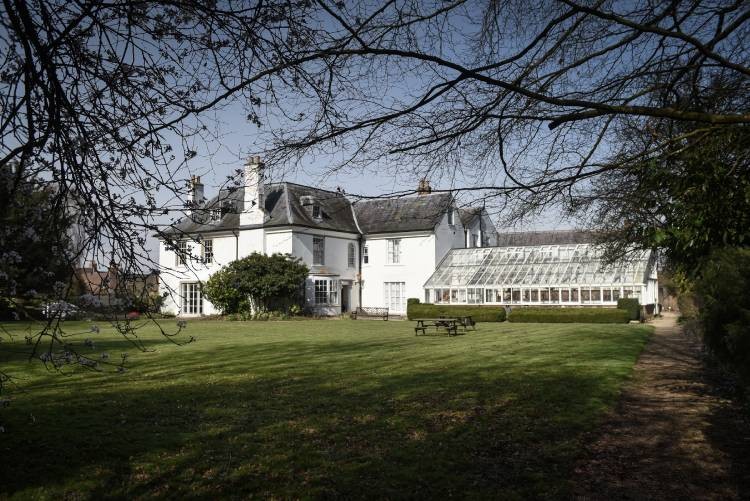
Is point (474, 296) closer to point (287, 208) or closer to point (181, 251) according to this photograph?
point (287, 208)

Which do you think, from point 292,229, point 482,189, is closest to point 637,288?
point 292,229

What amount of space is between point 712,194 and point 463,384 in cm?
497

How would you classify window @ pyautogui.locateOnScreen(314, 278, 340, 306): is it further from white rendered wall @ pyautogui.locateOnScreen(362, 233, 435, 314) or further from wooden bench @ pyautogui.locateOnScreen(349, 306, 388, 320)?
white rendered wall @ pyautogui.locateOnScreen(362, 233, 435, 314)

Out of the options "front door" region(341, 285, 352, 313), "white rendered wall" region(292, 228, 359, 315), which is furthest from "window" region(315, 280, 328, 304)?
"front door" region(341, 285, 352, 313)

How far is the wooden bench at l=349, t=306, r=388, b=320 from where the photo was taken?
35.5m

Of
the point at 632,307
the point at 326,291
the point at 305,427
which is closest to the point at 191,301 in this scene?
the point at 326,291

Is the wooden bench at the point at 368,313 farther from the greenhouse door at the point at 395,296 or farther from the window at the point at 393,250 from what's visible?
the window at the point at 393,250

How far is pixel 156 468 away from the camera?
18.3 ft

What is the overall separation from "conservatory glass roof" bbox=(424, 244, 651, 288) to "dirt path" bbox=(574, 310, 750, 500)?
2158 centimetres

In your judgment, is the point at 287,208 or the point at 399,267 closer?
the point at 287,208

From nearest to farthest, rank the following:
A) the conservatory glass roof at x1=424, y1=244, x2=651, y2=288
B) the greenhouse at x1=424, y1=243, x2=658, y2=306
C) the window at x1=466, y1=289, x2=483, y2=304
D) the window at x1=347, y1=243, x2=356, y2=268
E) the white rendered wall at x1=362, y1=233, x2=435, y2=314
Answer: the greenhouse at x1=424, y1=243, x2=658, y2=306
the conservatory glass roof at x1=424, y1=244, x2=651, y2=288
the window at x1=466, y1=289, x2=483, y2=304
the white rendered wall at x1=362, y1=233, x2=435, y2=314
the window at x1=347, y1=243, x2=356, y2=268

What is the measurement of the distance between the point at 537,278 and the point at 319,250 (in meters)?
13.2

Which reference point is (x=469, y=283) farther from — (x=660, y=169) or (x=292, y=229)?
(x=660, y=169)

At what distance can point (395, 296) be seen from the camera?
38375mm
